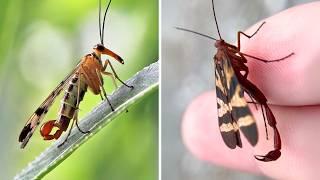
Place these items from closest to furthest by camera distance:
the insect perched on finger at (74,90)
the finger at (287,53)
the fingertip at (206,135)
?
the finger at (287,53) → the fingertip at (206,135) → the insect perched on finger at (74,90)

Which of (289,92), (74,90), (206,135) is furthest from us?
(74,90)

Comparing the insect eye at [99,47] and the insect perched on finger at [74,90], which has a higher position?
the insect eye at [99,47]

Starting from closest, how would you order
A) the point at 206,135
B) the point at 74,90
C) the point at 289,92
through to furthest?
the point at 289,92
the point at 206,135
the point at 74,90

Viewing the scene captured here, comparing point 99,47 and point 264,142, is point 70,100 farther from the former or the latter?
point 264,142

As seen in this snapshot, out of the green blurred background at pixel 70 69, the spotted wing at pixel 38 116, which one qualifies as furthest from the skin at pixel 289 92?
the spotted wing at pixel 38 116

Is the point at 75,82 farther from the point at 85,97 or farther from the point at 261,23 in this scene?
the point at 261,23

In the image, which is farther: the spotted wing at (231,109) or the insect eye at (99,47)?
the insect eye at (99,47)

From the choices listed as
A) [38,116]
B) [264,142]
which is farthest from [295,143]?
[38,116]

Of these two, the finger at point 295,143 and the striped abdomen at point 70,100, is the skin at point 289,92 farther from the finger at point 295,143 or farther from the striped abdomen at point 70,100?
Result: the striped abdomen at point 70,100
